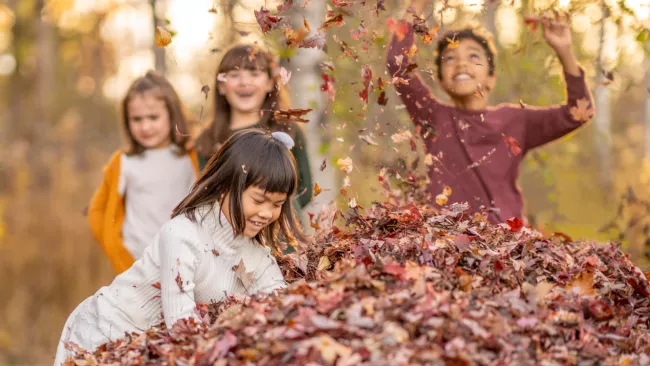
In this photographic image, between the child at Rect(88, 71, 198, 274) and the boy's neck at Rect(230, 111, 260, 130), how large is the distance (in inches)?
17.6

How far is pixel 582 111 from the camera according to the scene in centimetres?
384

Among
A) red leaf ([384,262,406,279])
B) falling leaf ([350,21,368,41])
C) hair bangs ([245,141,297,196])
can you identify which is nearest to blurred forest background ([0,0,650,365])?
falling leaf ([350,21,368,41])

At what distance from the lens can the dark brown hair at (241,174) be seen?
2898 mm

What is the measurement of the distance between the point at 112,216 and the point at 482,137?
244cm

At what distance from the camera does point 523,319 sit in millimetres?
2180

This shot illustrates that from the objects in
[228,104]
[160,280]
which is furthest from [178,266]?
[228,104]

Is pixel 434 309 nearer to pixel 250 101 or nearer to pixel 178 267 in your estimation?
pixel 178 267

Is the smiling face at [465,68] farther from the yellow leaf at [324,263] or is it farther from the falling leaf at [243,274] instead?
the falling leaf at [243,274]

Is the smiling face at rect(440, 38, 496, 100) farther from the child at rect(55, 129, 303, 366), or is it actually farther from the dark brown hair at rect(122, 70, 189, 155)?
the dark brown hair at rect(122, 70, 189, 155)

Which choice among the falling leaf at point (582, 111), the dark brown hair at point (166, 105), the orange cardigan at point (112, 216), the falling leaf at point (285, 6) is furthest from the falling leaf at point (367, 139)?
the dark brown hair at point (166, 105)

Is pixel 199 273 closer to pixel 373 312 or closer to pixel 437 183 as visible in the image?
pixel 373 312

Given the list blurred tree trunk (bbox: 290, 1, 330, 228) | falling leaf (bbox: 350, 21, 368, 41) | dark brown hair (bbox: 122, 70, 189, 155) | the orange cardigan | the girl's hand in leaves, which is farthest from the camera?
blurred tree trunk (bbox: 290, 1, 330, 228)

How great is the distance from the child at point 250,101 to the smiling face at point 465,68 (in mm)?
981

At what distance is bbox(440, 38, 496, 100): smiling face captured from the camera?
3.93 metres
